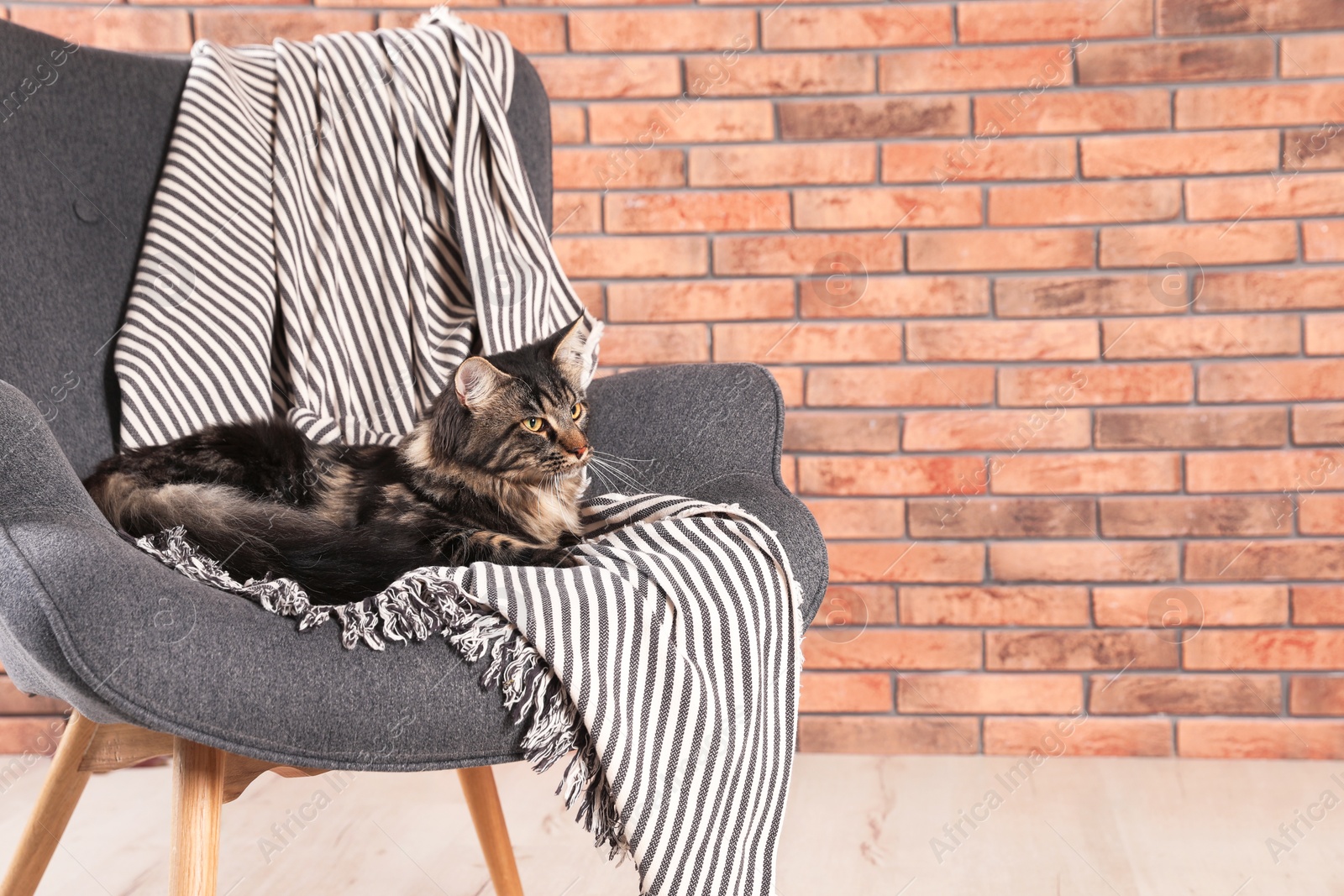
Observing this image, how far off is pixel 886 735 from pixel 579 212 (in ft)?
3.42

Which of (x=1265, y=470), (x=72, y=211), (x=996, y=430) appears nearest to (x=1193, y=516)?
(x=1265, y=470)

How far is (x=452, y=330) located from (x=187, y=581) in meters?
0.69

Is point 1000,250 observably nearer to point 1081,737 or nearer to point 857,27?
point 857,27

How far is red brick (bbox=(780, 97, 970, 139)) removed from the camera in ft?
5.62

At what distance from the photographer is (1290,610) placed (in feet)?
5.70

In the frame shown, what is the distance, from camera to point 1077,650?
1.78 meters

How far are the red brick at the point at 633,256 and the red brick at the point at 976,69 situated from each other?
1.35 ft

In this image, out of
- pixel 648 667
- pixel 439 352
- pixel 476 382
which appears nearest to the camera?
pixel 648 667

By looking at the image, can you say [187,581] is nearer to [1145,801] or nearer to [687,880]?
[687,880]

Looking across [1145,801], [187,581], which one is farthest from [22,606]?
[1145,801]

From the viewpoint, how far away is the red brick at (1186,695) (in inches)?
68.9

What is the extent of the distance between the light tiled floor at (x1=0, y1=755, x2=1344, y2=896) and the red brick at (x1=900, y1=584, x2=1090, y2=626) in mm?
237

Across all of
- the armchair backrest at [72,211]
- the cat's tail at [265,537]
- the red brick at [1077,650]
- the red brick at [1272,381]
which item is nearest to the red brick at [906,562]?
the red brick at [1077,650]

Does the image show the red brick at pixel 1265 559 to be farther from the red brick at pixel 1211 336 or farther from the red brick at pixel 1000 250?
the red brick at pixel 1000 250
